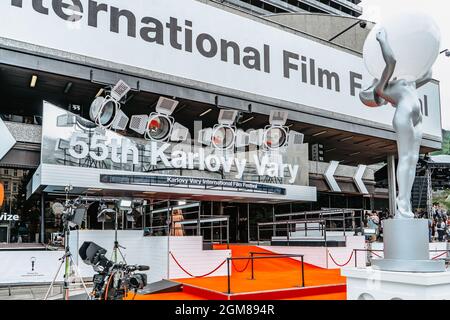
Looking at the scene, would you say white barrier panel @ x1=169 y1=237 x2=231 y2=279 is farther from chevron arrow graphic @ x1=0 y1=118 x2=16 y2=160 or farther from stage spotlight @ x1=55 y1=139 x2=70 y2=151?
chevron arrow graphic @ x1=0 y1=118 x2=16 y2=160

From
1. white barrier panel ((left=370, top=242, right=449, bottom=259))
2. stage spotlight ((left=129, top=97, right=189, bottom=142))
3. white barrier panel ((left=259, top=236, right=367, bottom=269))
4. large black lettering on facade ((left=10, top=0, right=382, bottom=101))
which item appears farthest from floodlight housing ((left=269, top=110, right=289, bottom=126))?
white barrier panel ((left=370, top=242, right=449, bottom=259))

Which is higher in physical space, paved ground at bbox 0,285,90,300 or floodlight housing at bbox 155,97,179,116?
floodlight housing at bbox 155,97,179,116

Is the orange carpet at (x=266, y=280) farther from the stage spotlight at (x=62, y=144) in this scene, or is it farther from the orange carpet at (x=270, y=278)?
the stage spotlight at (x=62, y=144)

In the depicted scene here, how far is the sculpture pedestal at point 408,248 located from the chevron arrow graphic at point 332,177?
1518cm

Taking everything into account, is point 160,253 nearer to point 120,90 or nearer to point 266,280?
point 266,280

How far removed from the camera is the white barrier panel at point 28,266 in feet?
31.7

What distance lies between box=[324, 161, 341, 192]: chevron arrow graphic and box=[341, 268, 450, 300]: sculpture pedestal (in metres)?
15.3

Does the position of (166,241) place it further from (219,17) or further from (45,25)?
(219,17)

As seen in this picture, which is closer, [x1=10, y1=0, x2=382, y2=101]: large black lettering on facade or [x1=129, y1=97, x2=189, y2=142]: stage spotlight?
[x1=10, y1=0, x2=382, y2=101]: large black lettering on facade

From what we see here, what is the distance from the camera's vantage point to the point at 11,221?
13.1 m

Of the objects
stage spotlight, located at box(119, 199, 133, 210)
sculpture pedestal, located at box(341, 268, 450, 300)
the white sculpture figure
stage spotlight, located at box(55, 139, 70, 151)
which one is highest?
stage spotlight, located at box(55, 139, 70, 151)

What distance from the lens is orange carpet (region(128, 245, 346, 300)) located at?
27.3 ft
